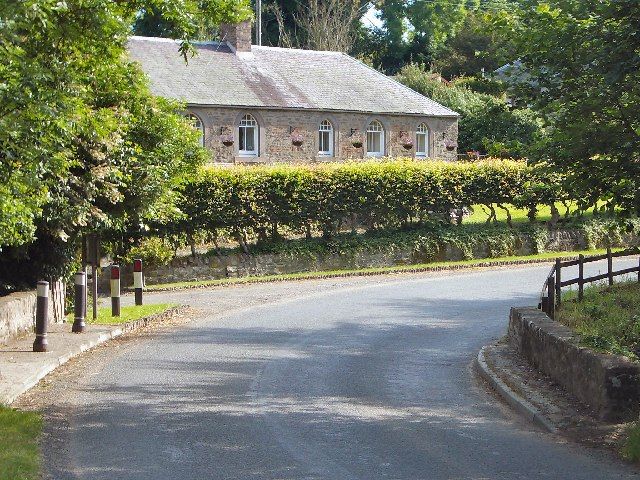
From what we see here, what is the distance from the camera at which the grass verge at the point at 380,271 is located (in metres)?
27.9

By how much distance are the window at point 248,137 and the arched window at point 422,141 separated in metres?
8.35

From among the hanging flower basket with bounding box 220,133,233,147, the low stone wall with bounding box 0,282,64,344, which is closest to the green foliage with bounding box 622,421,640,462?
the low stone wall with bounding box 0,282,64,344

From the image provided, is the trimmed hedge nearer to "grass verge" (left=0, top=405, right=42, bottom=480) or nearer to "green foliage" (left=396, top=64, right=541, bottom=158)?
"green foliage" (left=396, top=64, right=541, bottom=158)

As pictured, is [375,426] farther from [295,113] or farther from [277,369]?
[295,113]

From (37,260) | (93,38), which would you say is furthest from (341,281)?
(93,38)

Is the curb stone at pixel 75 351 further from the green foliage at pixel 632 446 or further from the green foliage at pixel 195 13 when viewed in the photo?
the green foliage at pixel 632 446

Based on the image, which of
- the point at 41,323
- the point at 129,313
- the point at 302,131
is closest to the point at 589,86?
the point at 41,323

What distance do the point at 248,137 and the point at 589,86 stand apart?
93.7 ft

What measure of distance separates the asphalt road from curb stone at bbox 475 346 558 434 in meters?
0.17

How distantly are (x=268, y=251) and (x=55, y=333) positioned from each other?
13.5 m

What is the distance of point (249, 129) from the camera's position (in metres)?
40.2

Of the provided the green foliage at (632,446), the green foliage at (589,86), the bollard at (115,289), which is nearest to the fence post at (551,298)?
the green foliage at (589,86)

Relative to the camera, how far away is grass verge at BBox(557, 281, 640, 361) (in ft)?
37.9

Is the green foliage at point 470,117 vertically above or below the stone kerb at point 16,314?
above
